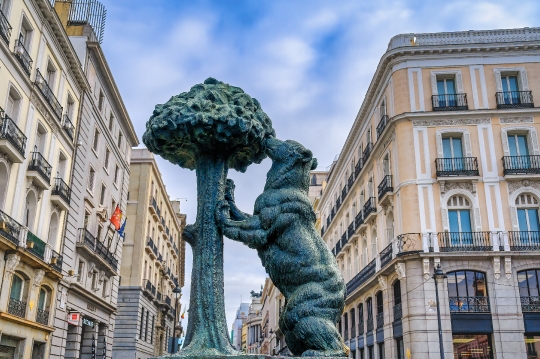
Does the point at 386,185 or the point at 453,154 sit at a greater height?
the point at 453,154

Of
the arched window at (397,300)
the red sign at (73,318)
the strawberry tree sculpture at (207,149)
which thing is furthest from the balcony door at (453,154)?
the strawberry tree sculpture at (207,149)

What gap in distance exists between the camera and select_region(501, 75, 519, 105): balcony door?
25.3 metres

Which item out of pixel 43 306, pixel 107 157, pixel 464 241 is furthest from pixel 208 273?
pixel 107 157

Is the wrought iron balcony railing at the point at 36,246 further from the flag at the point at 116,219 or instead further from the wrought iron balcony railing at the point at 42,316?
the flag at the point at 116,219

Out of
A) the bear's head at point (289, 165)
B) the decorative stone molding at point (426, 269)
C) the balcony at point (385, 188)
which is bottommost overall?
the bear's head at point (289, 165)

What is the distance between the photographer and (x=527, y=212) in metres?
23.6

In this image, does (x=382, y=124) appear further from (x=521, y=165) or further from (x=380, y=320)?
(x=380, y=320)

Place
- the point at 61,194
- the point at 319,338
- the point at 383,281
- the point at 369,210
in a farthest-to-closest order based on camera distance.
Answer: the point at 369,210
the point at 383,281
the point at 61,194
the point at 319,338

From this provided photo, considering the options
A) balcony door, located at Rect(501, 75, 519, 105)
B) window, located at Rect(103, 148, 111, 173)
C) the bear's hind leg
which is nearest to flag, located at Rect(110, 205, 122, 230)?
A: window, located at Rect(103, 148, 111, 173)

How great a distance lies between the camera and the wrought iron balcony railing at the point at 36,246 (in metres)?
19.0

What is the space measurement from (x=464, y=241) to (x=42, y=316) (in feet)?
58.5

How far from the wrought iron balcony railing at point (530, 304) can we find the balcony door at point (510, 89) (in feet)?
30.0

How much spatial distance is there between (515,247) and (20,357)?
2007 cm

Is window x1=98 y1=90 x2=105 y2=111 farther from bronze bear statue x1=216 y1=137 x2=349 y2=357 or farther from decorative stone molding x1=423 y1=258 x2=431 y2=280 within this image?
bronze bear statue x1=216 y1=137 x2=349 y2=357
